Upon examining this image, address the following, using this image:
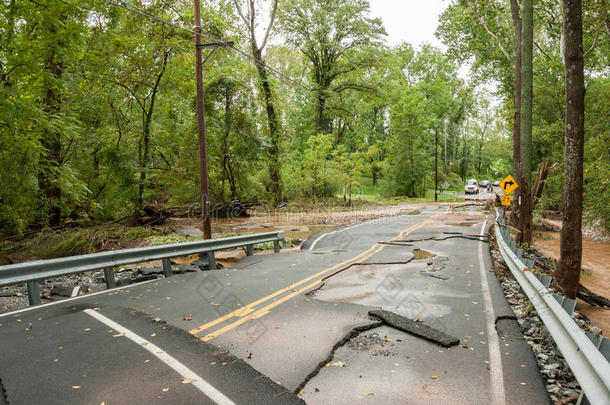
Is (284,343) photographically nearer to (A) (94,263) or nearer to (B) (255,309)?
(B) (255,309)

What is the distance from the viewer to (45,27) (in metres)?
12.0

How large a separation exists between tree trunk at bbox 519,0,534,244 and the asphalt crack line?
11.4 m

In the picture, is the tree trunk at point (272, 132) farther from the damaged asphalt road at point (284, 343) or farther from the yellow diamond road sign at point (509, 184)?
the damaged asphalt road at point (284, 343)

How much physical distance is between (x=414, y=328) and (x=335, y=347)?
1.23m

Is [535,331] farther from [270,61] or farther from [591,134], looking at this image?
[270,61]

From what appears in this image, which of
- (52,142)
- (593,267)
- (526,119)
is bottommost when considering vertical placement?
(593,267)

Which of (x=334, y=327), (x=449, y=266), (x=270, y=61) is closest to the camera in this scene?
(x=334, y=327)

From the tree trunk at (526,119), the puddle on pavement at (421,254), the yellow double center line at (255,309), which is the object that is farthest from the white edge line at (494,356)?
the tree trunk at (526,119)

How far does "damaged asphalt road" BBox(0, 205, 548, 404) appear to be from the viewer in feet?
11.1

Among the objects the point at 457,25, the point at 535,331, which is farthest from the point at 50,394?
the point at 457,25

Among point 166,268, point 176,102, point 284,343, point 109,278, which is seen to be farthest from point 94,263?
point 176,102

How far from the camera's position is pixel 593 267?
1306cm

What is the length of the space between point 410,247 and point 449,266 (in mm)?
3051

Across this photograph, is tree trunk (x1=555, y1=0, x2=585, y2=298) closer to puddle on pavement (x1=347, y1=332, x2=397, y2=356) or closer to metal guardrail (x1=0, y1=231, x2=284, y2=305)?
puddle on pavement (x1=347, y1=332, x2=397, y2=356)
